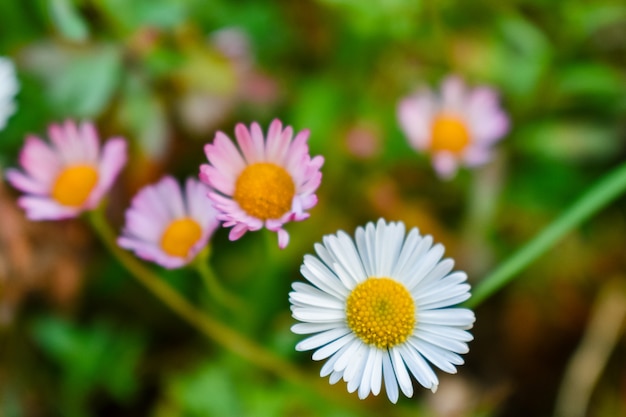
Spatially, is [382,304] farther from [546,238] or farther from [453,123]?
[453,123]

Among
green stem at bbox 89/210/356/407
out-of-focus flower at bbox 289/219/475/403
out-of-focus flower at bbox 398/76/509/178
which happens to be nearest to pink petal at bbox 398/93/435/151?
out-of-focus flower at bbox 398/76/509/178

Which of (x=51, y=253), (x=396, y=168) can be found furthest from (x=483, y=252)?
(x=51, y=253)

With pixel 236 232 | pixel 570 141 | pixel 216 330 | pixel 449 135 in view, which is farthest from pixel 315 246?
pixel 570 141

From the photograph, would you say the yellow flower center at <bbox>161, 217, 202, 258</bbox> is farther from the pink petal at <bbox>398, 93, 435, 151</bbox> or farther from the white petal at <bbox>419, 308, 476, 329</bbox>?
the pink petal at <bbox>398, 93, 435, 151</bbox>

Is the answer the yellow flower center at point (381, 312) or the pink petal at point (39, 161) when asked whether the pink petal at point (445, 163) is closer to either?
the yellow flower center at point (381, 312)

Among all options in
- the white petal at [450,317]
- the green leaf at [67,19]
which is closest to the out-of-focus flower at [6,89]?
the green leaf at [67,19]

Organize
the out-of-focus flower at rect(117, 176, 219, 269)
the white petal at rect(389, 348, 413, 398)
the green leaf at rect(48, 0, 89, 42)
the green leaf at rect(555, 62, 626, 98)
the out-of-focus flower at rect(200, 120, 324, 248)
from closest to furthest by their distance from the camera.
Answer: the white petal at rect(389, 348, 413, 398)
the out-of-focus flower at rect(200, 120, 324, 248)
the out-of-focus flower at rect(117, 176, 219, 269)
the green leaf at rect(48, 0, 89, 42)
the green leaf at rect(555, 62, 626, 98)

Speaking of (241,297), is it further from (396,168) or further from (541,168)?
(541,168)
